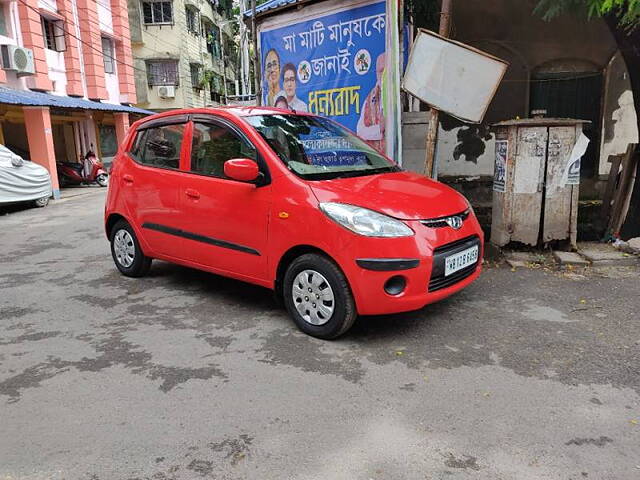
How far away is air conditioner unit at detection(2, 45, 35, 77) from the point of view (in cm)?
1343

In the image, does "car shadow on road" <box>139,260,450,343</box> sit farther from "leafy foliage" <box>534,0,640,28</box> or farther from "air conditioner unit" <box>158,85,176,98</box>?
"air conditioner unit" <box>158,85,176,98</box>

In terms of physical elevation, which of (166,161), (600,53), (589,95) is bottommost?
(166,161)

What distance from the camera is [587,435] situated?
254 centimetres

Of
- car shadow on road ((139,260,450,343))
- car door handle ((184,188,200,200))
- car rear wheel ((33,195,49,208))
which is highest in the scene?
car door handle ((184,188,200,200))

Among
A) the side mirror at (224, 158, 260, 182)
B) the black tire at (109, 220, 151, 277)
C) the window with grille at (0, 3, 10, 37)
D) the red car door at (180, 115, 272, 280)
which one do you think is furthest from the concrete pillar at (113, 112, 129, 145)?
the side mirror at (224, 158, 260, 182)

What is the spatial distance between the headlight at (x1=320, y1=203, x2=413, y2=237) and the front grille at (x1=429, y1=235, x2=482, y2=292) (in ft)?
0.95

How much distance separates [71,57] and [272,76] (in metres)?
13.0

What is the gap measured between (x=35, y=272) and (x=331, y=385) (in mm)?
4632

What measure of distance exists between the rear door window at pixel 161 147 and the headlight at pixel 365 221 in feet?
6.16

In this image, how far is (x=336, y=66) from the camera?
22.5 feet

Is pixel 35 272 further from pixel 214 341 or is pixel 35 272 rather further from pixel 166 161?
pixel 214 341

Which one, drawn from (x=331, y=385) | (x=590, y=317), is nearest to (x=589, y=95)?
(x=590, y=317)

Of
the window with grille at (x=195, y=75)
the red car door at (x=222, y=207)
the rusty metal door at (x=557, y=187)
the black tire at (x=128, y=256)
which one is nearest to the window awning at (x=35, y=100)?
the black tire at (x=128, y=256)

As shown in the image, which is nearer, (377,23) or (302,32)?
(377,23)
